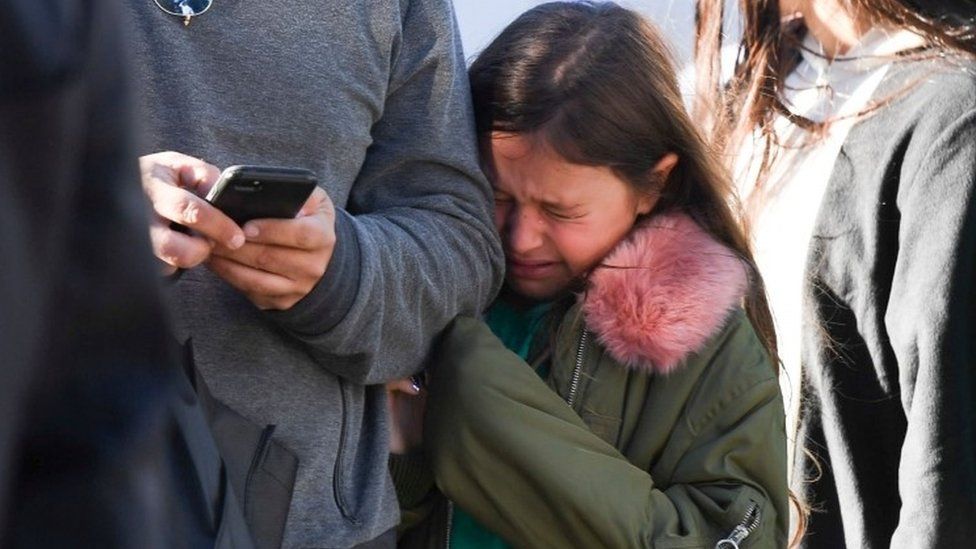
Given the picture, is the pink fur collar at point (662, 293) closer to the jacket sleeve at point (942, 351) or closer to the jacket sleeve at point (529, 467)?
the jacket sleeve at point (529, 467)

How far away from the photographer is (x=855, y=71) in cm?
257

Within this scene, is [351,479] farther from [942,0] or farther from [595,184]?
[942,0]

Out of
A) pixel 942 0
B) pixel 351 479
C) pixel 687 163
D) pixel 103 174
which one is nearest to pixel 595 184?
pixel 687 163

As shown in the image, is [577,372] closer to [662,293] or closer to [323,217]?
[662,293]

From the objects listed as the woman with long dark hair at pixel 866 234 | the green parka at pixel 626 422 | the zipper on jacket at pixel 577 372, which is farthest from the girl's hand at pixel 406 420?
the woman with long dark hair at pixel 866 234

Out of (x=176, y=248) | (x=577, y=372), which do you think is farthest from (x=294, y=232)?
(x=577, y=372)

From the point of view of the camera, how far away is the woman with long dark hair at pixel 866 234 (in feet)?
7.53

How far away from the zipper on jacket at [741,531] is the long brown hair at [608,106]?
0.32 m

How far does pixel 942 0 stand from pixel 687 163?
2.14ft

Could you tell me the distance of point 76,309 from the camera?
68 cm

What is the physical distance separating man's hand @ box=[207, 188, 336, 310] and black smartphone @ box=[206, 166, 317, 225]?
0.07 ft

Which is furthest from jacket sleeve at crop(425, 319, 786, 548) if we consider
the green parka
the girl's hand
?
the girl's hand

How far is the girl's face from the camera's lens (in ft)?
6.56

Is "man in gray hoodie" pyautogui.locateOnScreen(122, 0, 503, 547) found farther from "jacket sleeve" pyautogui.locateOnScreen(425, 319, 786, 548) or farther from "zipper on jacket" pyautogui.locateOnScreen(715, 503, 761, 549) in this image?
"zipper on jacket" pyautogui.locateOnScreen(715, 503, 761, 549)
